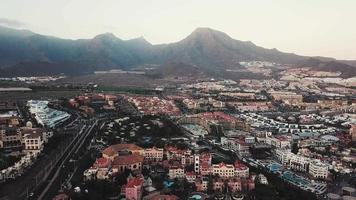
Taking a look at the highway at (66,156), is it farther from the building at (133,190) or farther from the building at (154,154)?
the building at (154,154)

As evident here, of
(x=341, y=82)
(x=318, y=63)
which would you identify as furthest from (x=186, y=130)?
(x=318, y=63)

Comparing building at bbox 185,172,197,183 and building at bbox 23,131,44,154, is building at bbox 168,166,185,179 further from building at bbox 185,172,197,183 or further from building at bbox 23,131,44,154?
building at bbox 23,131,44,154

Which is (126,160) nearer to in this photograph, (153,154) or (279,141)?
(153,154)

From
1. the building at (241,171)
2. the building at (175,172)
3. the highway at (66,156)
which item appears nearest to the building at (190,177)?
the building at (175,172)

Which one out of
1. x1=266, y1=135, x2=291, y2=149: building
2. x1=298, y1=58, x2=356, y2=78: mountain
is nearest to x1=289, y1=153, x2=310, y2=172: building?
x1=266, y1=135, x2=291, y2=149: building

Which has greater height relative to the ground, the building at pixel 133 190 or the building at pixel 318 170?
the building at pixel 133 190

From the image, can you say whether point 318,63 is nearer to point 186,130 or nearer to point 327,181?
point 186,130

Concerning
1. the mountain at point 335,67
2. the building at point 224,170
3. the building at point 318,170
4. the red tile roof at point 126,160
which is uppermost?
the mountain at point 335,67
